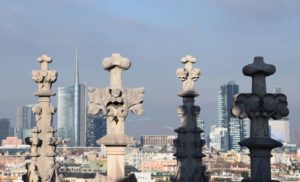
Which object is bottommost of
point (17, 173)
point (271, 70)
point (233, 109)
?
point (17, 173)

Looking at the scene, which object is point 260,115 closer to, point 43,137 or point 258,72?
point 258,72

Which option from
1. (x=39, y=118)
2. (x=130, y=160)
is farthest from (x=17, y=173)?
(x=39, y=118)

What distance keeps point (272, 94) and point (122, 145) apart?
2.03 metres

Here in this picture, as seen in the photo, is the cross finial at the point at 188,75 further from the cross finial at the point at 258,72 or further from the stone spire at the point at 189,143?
the cross finial at the point at 258,72

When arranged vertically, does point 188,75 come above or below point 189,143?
above

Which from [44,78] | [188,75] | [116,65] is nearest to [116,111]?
[116,65]

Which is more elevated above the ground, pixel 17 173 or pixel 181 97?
pixel 181 97

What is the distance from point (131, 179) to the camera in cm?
718

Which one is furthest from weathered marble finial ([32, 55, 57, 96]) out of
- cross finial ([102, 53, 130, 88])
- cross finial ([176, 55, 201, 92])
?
cross finial ([102, 53, 130, 88])

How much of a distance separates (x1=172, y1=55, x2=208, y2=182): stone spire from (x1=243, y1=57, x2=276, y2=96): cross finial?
107 inches

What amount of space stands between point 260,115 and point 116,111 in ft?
6.18

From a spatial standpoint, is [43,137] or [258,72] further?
[43,137]

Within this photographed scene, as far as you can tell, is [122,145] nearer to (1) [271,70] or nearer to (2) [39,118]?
(1) [271,70]

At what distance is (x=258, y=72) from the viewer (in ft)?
20.8
